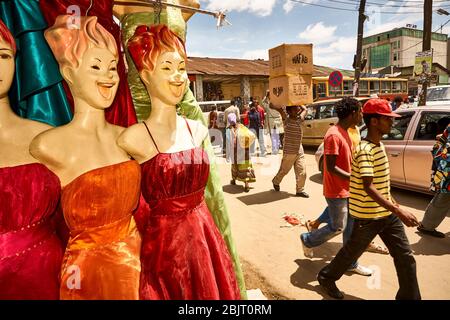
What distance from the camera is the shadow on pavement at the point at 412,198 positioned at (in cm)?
482

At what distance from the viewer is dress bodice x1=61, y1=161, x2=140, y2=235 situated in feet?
4.16

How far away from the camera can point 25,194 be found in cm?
119

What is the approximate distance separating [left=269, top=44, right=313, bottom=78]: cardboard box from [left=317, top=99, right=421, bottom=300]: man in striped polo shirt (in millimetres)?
1801

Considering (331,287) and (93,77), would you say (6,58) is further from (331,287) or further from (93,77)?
(331,287)

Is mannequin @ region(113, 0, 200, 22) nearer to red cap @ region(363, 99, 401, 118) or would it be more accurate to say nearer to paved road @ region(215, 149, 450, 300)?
red cap @ region(363, 99, 401, 118)

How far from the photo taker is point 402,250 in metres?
2.27

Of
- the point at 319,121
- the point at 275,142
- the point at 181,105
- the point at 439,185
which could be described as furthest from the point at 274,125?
the point at 181,105

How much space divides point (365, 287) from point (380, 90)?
2057 cm

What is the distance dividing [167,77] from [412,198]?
5210mm

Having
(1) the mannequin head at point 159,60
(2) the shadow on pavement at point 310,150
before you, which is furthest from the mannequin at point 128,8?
(2) the shadow on pavement at point 310,150

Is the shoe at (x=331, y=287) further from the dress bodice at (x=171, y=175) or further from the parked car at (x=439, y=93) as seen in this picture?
the parked car at (x=439, y=93)

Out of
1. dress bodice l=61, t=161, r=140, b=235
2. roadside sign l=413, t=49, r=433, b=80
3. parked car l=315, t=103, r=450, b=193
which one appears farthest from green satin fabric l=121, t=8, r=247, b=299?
roadside sign l=413, t=49, r=433, b=80
